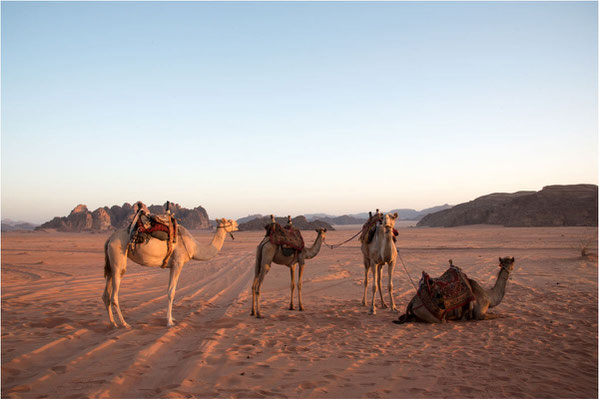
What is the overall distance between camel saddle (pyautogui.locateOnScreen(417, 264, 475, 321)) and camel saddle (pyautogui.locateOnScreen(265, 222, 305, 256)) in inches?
127

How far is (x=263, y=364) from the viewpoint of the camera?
5.61 metres

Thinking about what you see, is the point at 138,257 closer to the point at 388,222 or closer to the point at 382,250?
the point at 382,250

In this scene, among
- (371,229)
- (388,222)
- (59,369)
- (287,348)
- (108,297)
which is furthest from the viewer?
(371,229)

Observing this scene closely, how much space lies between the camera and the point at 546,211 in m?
61.6

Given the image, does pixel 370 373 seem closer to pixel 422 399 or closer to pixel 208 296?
pixel 422 399

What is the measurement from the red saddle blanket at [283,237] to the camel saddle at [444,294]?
322 cm

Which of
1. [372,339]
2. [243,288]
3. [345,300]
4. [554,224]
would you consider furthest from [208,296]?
[554,224]

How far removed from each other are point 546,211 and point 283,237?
66.2 metres

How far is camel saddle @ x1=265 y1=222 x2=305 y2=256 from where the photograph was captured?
956 cm

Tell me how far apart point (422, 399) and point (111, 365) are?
4.31 metres

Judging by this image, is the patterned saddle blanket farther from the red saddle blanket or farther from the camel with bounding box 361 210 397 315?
the red saddle blanket

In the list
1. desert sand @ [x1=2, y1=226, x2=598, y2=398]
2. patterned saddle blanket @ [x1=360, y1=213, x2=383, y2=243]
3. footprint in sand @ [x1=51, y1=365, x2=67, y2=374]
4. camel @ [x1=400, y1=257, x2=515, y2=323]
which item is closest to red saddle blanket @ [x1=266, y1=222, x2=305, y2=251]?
desert sand @ [x1=2, y1=226, x2=598, y2=398]

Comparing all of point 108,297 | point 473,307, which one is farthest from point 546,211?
point 108,297

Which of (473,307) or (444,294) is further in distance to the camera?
(473,307)
